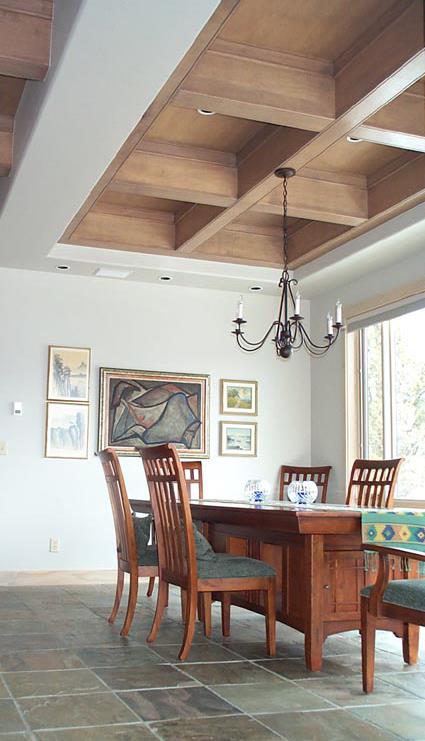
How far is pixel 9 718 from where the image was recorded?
2682mm

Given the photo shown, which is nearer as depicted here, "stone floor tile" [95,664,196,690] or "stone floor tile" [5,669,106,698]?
"stone floor tile" [5,669,106,698]

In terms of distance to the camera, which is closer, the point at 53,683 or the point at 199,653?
the point at 53,683

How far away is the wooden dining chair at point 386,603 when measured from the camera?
2.92m

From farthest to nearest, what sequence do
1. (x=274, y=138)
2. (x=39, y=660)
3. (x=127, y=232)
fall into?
1. (x=127, y=232)
2. (x=274, y=138)
3. (x=39, y=660)

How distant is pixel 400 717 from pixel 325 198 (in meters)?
3.58

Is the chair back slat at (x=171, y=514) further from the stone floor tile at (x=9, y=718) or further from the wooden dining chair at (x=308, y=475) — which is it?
the wooden dining chair at (x=308, y=475)

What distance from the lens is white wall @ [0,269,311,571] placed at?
6555 millimetres

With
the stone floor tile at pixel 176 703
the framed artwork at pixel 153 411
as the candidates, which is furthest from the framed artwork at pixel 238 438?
the stone floor tile at pixel 176 703

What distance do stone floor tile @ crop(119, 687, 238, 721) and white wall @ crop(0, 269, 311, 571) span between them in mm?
3685

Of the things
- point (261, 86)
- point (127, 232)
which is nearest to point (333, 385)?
point (127, 232)

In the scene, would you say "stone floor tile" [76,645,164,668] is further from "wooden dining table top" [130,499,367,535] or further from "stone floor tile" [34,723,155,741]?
"stone floor tile" [34,723,155,741]

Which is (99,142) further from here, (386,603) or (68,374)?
(68,374)

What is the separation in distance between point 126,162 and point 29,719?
10.9 feet

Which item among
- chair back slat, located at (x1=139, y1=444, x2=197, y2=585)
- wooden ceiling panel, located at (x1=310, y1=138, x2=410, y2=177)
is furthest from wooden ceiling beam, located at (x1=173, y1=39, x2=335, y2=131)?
chair back slat, located at (x1=139, y1=444, x2=197, y2=585)
